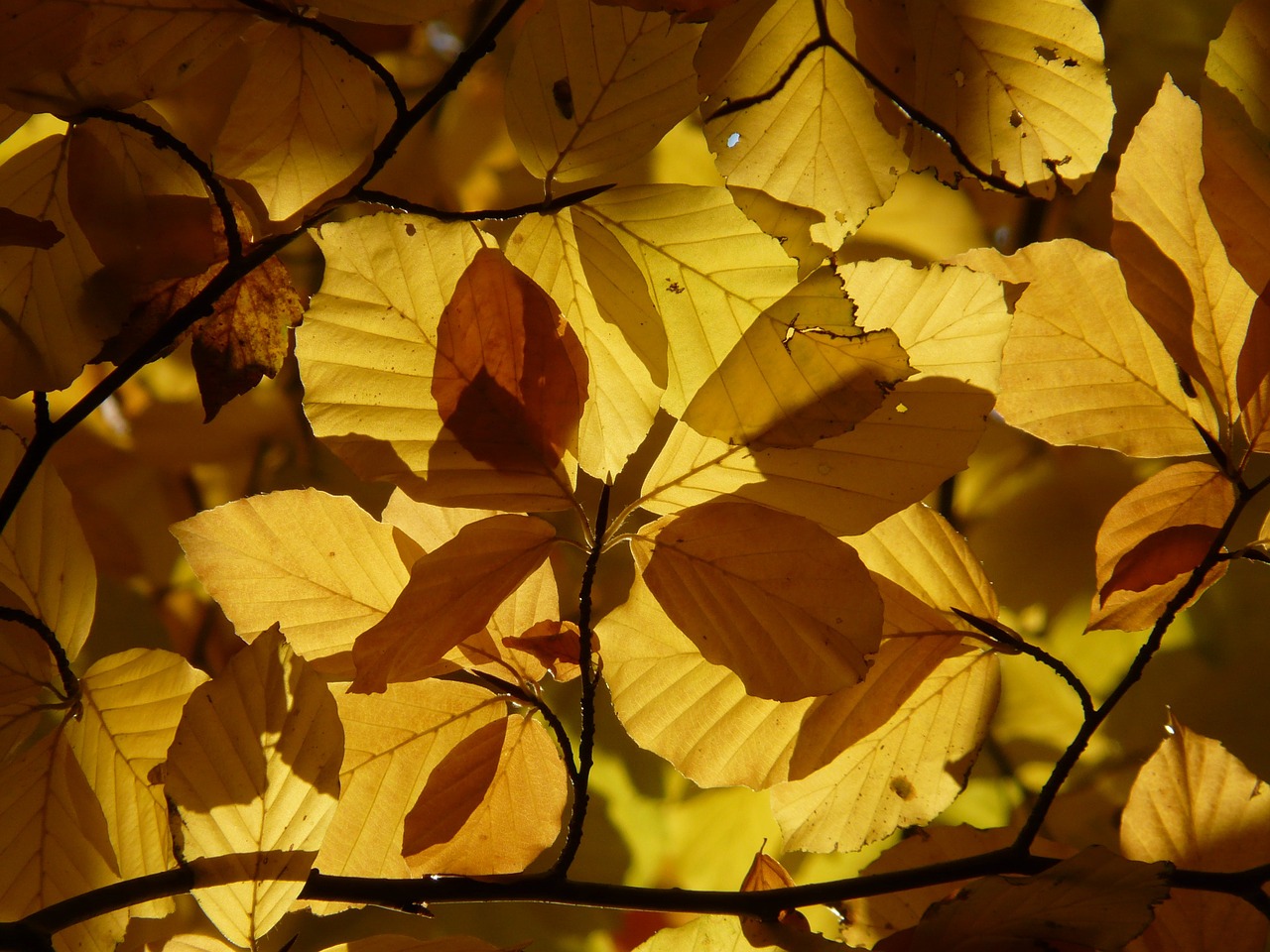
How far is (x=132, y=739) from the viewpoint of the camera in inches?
14.0

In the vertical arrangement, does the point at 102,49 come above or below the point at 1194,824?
above

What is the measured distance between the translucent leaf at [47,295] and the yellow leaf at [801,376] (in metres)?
0.20

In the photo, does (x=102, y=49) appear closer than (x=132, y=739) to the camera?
Yes

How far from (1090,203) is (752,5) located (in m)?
0.49

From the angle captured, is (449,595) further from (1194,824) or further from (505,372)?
(1194,824)

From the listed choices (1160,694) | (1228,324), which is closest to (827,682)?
(1228,324)

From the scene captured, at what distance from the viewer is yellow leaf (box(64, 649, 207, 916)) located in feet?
1.14

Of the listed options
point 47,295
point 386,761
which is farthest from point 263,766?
point 47,295

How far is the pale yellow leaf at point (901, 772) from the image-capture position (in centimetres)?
34

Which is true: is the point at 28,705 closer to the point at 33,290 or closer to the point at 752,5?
the point at 33,290

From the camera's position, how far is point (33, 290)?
308 millimetres

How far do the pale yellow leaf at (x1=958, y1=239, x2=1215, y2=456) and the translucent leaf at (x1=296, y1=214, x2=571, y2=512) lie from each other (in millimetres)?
182

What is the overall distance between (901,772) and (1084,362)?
161 mm

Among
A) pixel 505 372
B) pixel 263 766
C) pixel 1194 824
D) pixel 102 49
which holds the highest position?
pixel 102 49
